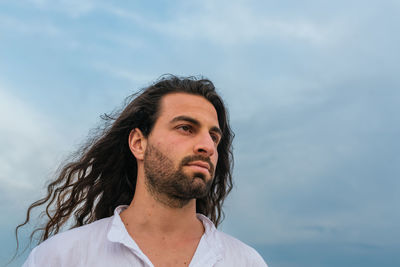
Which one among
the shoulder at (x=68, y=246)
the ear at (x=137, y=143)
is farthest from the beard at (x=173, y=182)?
the shoulder at (x=68, y=246)

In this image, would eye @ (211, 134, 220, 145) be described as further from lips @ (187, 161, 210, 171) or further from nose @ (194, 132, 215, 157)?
lips @ (187, 161, 210, 171)

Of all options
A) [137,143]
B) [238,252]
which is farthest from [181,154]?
[238,252]

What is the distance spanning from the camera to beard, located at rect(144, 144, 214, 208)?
5.85 metres

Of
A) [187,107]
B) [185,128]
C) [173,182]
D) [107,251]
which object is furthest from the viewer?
[187,107]

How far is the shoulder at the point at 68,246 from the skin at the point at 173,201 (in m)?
0.40

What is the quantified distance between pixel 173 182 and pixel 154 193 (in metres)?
0.35

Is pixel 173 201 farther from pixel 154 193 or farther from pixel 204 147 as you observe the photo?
pixel 204 147

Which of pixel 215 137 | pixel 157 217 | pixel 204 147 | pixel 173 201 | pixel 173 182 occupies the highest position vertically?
pixel 215 137

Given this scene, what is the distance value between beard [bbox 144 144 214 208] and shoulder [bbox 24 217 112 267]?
2.70 feet

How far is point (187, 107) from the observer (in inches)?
256

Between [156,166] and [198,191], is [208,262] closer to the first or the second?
[198,191]

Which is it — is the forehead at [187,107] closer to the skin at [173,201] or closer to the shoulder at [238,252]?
the skin at [173,201]

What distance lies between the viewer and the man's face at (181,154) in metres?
5.87

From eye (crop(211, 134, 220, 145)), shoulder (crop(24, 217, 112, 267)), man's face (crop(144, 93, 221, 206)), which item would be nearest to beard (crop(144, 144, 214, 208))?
man's face (crop(144, 93, 221, 206))
